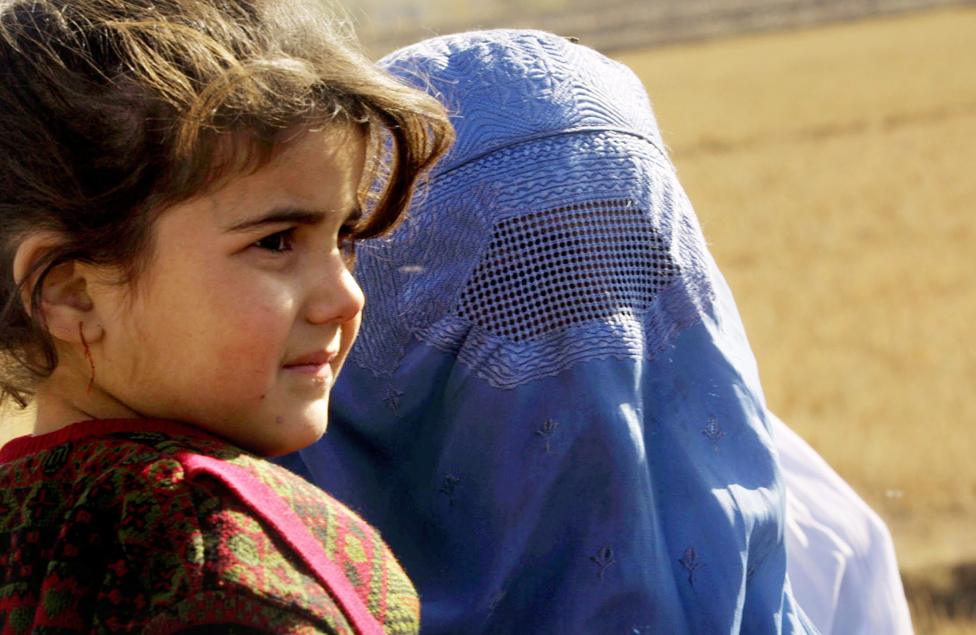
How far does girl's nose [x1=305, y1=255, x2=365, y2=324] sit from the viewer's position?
160cm

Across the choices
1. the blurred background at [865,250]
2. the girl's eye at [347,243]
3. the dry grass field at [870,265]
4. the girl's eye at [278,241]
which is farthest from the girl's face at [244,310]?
the dry grass field at [870,265]

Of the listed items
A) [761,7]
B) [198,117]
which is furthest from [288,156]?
[761,7]

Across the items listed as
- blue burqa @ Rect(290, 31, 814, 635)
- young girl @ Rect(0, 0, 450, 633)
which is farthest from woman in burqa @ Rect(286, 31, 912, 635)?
young girl @ Rect(0, 0, 450, 633)

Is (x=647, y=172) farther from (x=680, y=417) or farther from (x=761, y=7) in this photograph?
(x=761, y=7)

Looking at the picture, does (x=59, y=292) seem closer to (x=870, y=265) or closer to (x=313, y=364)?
(x=313, y=364)

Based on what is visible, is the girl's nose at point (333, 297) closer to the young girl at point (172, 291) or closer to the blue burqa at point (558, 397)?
the young girl at point (172, 291)

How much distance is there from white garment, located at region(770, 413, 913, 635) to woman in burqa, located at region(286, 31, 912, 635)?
0.49 m

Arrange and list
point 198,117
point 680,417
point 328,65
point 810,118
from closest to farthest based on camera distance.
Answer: point 198,117 < point 328,65 < point 680,417 < point 810,118

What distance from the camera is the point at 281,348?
1570 mm

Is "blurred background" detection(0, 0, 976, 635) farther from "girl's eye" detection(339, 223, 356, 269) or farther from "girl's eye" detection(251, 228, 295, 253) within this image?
"girl's eye" detection(251, 228, 295, 253)

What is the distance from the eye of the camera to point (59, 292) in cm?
158

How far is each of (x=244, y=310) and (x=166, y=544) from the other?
0.27 meters

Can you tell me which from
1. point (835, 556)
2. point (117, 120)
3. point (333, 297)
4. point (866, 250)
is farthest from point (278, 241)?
point (866, 250)

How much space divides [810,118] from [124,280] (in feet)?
61.7
